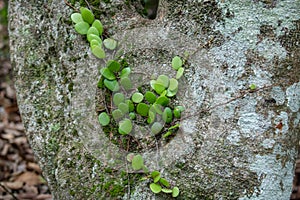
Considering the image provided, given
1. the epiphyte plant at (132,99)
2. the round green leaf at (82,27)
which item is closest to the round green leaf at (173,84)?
the epiphyte plant at (132,99)

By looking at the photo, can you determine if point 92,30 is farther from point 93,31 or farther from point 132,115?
point 132,115

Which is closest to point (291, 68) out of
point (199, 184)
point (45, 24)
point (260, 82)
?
point (260, 82)

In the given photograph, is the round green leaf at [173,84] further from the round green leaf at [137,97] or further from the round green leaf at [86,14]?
the round green leaf at [86,14]

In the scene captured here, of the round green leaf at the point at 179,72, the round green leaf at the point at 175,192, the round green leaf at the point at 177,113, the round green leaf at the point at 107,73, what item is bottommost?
the round green leaf at the point at 175,192

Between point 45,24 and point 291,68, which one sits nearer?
point 291,68

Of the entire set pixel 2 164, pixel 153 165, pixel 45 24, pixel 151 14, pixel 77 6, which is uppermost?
pixel 77 6

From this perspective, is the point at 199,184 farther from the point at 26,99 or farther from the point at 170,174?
the point at 26,99
